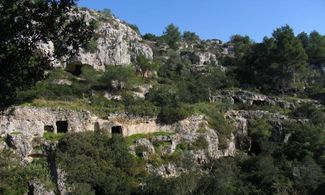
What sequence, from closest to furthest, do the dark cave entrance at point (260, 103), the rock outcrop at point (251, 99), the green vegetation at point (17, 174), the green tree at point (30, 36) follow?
the green tree at point (30, 36) → the green vegetation at point (17, 174) → the rock outcrop at point (251, 99) → the dark cave entrance at point (260, 103)

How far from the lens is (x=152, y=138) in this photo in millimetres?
45719

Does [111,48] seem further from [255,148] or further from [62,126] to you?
[62,126]

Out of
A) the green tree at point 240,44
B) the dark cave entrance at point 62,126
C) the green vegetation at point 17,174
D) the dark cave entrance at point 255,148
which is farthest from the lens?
the green tree at point 240,44

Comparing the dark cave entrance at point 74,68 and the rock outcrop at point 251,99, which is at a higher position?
the dark cave entrance at point 74,68

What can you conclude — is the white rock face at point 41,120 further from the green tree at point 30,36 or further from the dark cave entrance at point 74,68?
the green tree at point 30,36

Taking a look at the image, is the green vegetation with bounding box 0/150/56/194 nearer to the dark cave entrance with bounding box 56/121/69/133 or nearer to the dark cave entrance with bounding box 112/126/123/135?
the dark cave entrance with bounding box 56/121/69/133

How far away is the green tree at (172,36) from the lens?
10748 cm

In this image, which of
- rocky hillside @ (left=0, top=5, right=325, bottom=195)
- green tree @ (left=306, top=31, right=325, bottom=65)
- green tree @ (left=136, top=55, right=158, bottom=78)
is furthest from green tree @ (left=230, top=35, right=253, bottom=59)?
rocky hillside @ (left=0, top=5, right=325, bottom=195)

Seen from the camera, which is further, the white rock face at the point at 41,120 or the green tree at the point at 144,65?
the green tree at the point at 144,65

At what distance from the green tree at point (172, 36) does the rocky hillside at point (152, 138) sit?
35.6 metres

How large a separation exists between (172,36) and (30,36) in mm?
102481

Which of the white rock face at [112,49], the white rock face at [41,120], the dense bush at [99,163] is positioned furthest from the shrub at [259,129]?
the white rock face at [112,49]

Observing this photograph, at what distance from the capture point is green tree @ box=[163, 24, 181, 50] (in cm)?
10748

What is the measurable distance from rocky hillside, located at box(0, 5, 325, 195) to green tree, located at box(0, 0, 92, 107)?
23.1 meters
